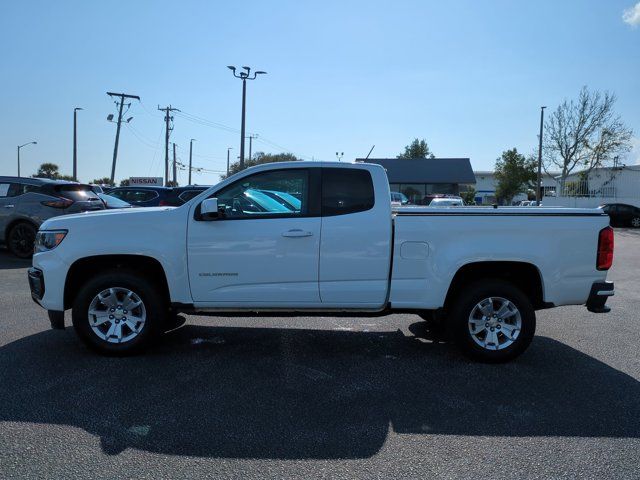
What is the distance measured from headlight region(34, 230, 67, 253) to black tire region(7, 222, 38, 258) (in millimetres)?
7737

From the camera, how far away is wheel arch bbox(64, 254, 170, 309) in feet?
17.8

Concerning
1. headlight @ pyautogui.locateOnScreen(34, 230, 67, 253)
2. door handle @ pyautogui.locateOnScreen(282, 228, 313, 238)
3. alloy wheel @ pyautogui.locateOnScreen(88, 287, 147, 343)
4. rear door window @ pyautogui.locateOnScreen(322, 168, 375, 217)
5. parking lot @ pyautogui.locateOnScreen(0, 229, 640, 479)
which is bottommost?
parking lot @ pyautogui.locateOnScreen(0, 229, 640, 479)

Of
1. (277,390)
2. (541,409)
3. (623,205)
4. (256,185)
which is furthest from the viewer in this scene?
(623,205)

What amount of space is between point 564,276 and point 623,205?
34.2m

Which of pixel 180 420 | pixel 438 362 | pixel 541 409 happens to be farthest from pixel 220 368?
pixel 541 409

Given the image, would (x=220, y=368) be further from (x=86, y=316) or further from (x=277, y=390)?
(x=86, y=316)

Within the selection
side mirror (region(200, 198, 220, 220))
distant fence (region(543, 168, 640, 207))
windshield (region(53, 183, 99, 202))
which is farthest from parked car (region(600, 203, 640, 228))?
side mirror (region(200, 198, 220, 220))

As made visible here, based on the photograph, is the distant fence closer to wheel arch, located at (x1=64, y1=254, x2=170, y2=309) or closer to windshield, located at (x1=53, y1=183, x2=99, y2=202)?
windshield, located at (x1=53, y1=183, x2=99, y2=202)

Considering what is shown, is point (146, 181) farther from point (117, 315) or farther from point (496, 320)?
point (496, 320)

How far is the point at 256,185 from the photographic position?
554 cm

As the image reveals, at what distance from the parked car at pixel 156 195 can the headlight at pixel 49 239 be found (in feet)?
33.2

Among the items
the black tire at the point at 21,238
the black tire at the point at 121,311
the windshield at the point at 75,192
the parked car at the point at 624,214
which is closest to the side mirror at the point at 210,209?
Result: the black tire at the point at 121,311

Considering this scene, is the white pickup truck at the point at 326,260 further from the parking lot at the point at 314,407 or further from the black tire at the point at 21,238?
the black tire at the point at 21,238

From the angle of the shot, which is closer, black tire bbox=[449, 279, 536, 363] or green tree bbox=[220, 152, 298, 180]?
black tire bbox=[449, 279, 536, 363]
